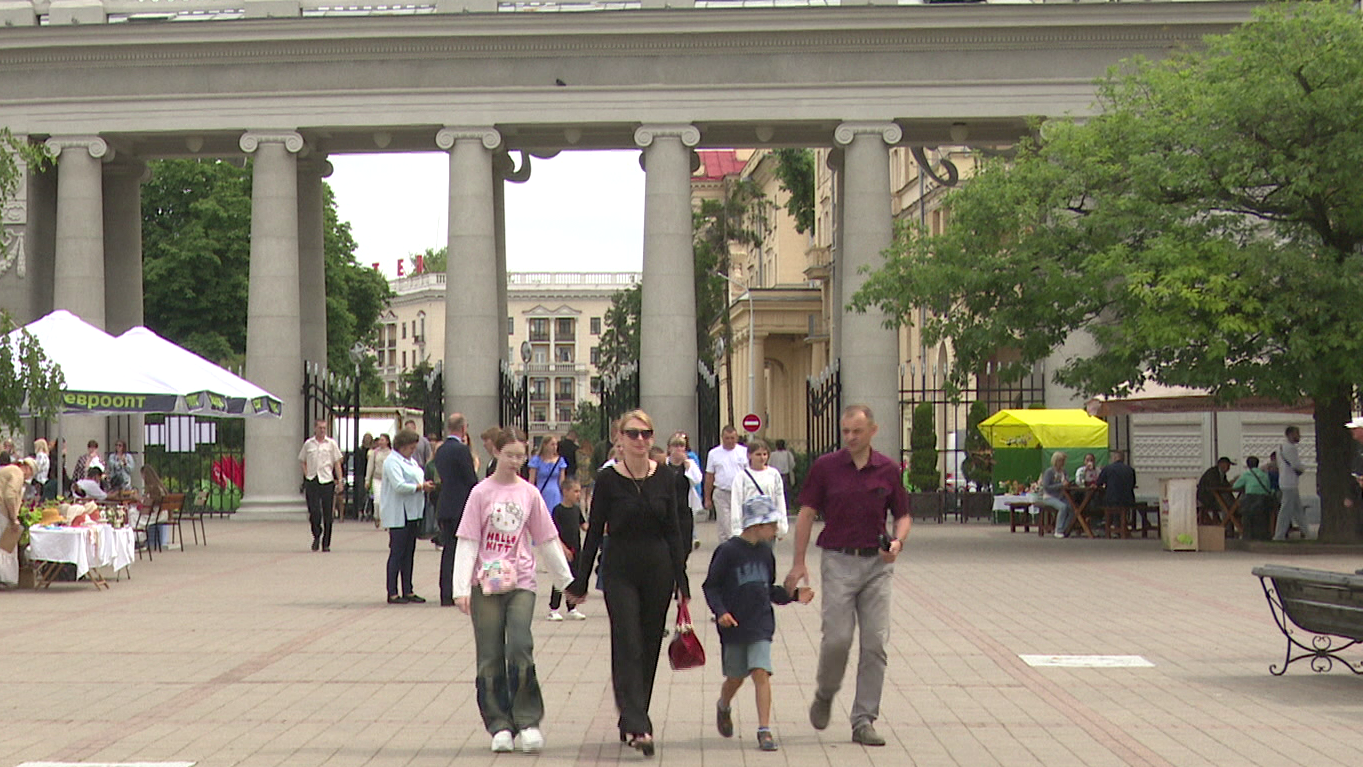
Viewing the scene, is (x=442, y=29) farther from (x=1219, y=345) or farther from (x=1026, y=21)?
(x=1219, y=345)

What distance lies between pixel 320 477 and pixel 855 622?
17.3m

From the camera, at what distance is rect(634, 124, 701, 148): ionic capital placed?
37812 mm

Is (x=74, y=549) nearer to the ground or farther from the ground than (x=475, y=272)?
nearer to the ground

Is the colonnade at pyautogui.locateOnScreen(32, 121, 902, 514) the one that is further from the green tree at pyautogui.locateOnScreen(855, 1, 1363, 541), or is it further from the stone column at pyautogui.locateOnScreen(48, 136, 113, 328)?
the green tree at pyautogui.locateOnScreen(855, 1, 1363, 541)

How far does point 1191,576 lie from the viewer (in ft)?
74.0

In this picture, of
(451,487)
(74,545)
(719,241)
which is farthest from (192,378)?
(719,241)

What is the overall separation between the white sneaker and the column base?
94.5ft

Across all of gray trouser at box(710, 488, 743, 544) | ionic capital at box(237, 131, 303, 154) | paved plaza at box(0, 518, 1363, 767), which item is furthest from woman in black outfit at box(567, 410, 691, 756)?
ionic capital at box(237, 131, 303, 154)

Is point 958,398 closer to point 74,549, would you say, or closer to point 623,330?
point 74,549

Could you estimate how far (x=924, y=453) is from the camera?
43906mm

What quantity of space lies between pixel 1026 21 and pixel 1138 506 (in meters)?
10.2

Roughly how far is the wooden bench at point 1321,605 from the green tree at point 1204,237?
13.0 meters

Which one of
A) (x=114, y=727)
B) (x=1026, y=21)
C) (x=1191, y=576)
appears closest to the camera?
(x=114, y=727)

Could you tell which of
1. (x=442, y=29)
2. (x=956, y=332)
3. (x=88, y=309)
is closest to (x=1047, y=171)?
(x=956, y=332)
